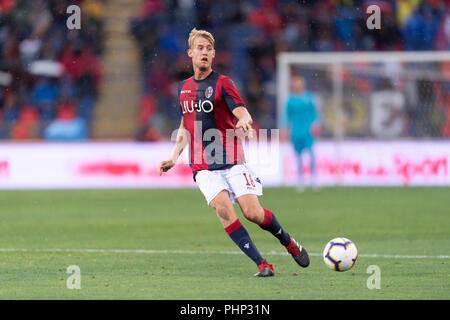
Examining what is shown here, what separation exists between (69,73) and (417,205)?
9742mm

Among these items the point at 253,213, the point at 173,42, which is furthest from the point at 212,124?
the point at 173,42

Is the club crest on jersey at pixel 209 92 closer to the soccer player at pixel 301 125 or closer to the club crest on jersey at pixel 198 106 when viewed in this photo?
the club crest on jersey at pixel 198 106

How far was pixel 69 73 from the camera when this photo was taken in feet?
70.5

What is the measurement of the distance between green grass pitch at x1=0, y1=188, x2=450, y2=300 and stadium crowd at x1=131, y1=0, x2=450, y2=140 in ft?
16.8

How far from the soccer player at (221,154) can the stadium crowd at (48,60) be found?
1296 cm

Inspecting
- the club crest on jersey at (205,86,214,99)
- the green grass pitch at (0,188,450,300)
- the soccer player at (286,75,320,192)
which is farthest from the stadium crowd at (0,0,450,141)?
the club crest on jersey at (205,86,214,99)

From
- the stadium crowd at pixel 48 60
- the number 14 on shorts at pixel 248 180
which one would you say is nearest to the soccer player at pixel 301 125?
the stadium crowd at pixel 48 60

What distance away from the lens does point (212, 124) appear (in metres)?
7.76

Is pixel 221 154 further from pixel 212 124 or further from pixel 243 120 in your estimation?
pixel 243 120

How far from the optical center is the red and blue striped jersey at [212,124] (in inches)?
303

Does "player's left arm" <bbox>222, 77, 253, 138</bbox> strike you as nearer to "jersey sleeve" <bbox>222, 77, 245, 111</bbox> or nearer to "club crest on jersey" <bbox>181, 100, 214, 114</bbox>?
"jersey sleeve" <bbox>222, 77, 245, 111</bbox>

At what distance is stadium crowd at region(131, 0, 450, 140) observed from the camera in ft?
71.2

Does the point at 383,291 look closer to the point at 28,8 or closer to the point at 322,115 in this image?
the point at 322,115

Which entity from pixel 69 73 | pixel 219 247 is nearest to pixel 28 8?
pixel 69 73
